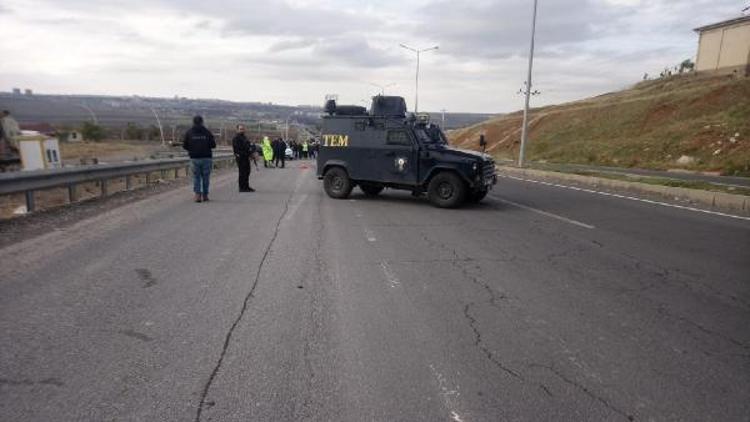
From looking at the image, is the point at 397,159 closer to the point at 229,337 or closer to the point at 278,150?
the point at 229,337

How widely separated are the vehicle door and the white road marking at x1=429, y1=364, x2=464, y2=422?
9279mm

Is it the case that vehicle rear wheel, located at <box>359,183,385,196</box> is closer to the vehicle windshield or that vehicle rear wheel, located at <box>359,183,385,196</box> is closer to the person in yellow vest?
the vehicle windshield

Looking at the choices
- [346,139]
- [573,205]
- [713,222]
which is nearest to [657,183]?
[573,205]

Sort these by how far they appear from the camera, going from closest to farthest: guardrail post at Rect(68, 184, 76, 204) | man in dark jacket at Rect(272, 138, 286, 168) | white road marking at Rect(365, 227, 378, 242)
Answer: white road marking at Rect(365, 227, 378, 242), guardrail post at Rect(68, 184, 76, 204), man in dark jacket at Rect(272, 138, 286, 168)

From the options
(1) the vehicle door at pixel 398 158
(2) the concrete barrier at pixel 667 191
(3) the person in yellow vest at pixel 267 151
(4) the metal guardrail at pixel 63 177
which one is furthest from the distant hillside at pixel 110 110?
(1) the vehicle door at pixel 398 158

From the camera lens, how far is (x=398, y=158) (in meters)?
13.0

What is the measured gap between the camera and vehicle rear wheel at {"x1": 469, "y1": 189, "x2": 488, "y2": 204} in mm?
13141

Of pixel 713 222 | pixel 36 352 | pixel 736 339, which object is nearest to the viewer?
pixel 36 352

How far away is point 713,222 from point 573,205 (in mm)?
3161

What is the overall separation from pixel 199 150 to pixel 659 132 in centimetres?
3655

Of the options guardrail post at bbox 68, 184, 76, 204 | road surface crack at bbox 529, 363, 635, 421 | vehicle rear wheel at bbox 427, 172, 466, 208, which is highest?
vehicle rear wheel at bbox 427, 172, 466, 208

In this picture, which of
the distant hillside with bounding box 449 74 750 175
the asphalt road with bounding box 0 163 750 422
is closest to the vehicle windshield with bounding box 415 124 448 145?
the asphalt road with bounding box 0 163 750 422

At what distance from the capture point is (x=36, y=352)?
13.0 ft

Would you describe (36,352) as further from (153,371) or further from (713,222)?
(713,222)
